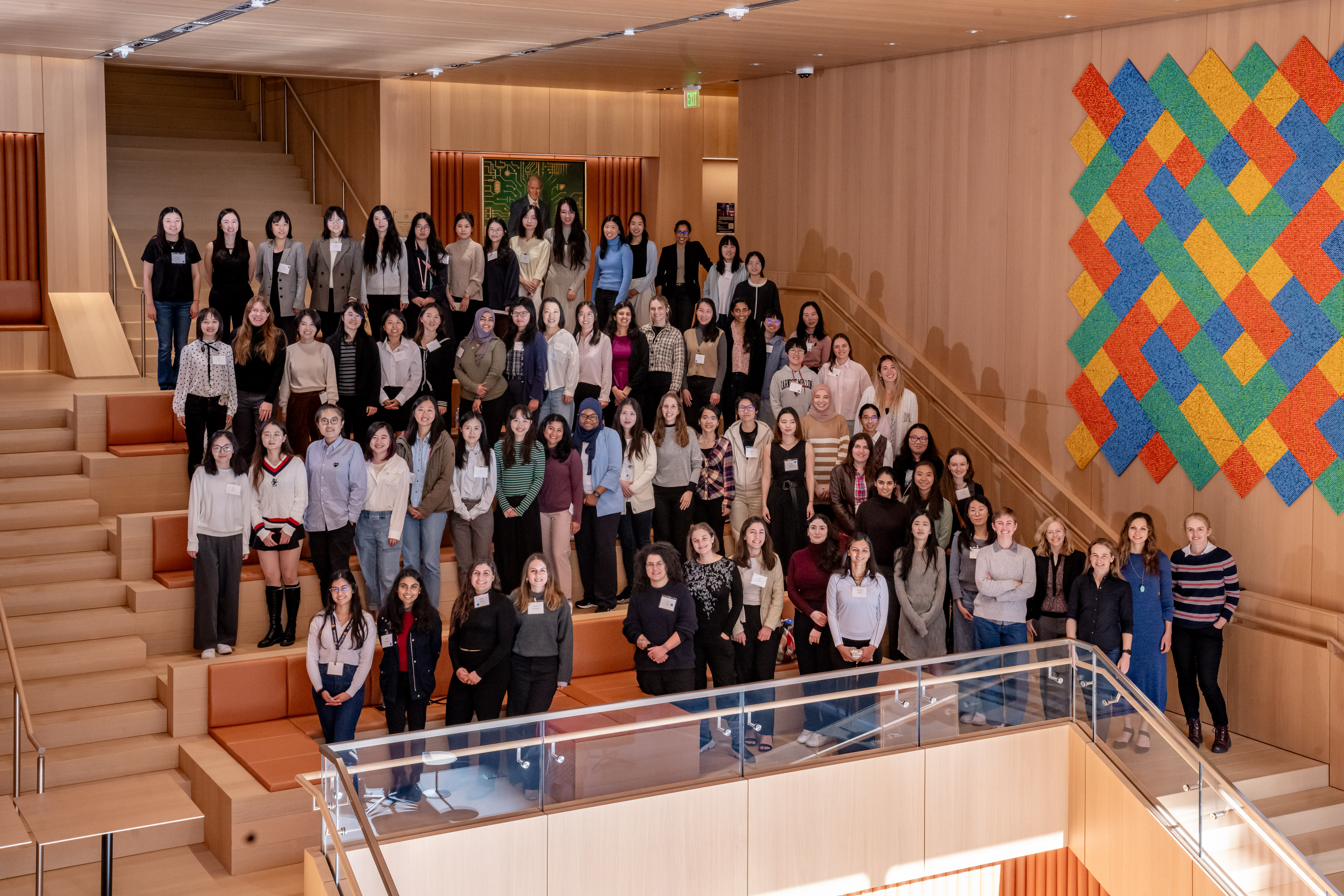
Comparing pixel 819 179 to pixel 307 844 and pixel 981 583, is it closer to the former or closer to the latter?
pixel 981 583

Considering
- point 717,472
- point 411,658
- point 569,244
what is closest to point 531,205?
point 569,244

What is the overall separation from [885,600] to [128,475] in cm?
541

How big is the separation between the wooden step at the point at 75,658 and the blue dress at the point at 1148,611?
243 inches

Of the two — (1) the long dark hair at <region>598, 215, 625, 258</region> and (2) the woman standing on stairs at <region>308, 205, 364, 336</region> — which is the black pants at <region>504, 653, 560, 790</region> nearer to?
(2) the woman standing on stairs at <region>308, 205, 364, 336</region>

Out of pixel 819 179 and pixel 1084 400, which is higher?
pixel 819 179

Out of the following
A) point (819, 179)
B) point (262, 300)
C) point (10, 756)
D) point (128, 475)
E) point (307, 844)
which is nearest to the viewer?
point (307, 844)

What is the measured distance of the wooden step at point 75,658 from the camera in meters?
8.34

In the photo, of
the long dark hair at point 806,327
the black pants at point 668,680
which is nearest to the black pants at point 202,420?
the black pants at point 668,680

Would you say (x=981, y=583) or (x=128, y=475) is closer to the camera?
(x=981, y=583)

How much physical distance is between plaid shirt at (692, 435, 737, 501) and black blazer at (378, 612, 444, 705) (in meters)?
2.28

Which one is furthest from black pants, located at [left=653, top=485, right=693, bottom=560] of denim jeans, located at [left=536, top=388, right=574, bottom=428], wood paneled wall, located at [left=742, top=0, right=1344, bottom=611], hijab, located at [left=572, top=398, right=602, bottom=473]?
wood paneled wall, located at [left=742, top=0, right=1344, bottom=611]

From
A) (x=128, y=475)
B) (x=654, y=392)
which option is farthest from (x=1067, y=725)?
(x=128, y=475)

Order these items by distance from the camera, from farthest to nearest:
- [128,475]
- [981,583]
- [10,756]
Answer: [128,475] → [981,583] → [10,756]

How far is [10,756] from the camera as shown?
7855 millimetres
